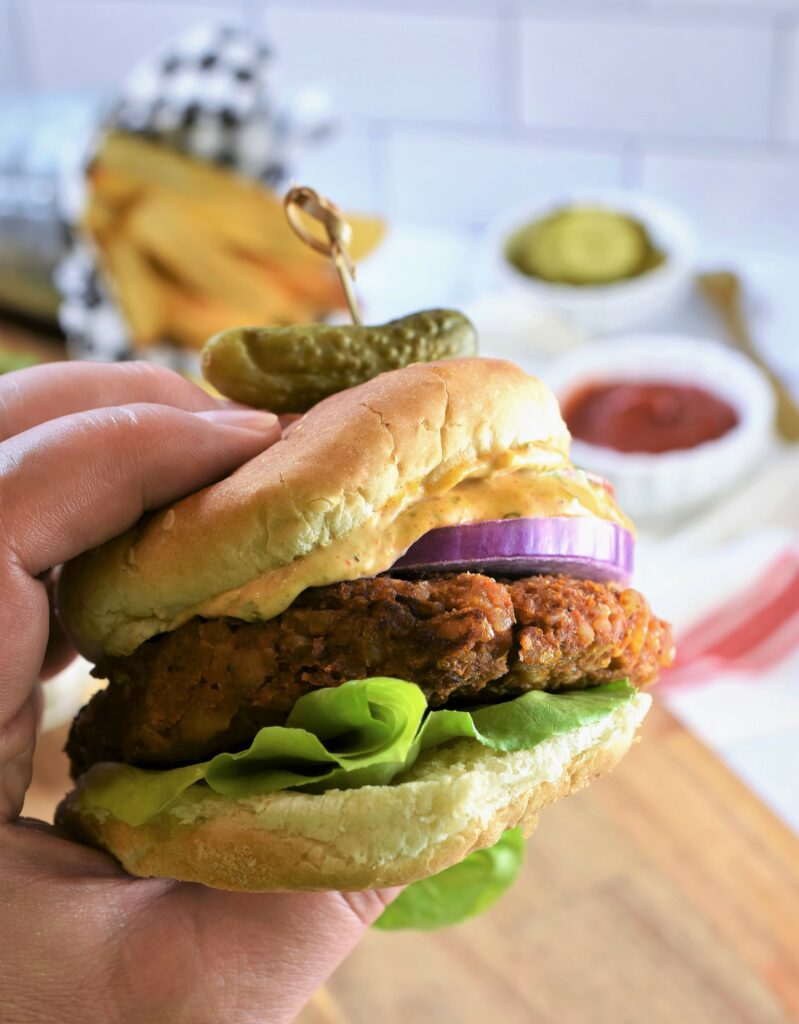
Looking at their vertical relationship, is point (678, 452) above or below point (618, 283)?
below

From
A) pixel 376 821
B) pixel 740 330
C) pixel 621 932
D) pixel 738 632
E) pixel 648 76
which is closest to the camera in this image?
pixel 376 821

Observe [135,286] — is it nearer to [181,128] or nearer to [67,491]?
[181,128]

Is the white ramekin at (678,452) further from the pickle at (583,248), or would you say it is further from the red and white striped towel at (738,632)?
the pickle at (583,248)

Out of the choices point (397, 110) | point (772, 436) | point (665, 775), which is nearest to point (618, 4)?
point (397, 110)

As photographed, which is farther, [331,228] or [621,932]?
[621,932]

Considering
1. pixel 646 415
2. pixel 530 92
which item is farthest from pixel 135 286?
pixel 530 92

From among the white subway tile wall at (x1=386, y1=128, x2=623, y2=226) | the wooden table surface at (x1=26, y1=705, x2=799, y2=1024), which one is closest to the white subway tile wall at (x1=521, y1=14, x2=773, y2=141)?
the white subway tile wall at (x1=386, y1=128, x2=623, y2=226)
